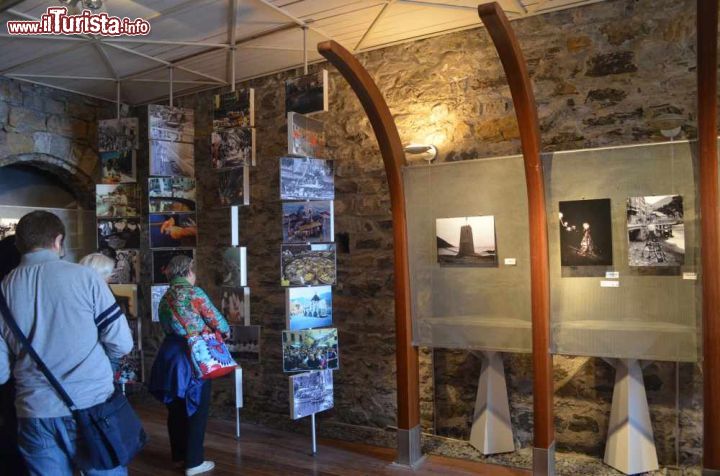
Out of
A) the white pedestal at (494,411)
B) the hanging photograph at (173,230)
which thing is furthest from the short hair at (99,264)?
the white pedestal at (494,411)

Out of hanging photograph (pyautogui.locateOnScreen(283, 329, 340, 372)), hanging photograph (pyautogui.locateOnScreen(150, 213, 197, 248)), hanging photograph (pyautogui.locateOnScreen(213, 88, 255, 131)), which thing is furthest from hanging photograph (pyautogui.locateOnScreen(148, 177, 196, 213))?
A: hanging photograph (pyautogui.locateOnScreen(283, 329, 340, 372))

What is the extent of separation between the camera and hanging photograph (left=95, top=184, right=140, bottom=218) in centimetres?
542

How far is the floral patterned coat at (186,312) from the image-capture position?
3705mm

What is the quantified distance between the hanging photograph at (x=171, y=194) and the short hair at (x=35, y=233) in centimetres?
280

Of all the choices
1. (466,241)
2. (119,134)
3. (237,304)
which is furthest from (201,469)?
(119,134)

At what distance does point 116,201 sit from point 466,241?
3398 mm

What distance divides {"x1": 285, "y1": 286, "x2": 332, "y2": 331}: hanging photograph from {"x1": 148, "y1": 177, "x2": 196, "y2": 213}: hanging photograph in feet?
5.77

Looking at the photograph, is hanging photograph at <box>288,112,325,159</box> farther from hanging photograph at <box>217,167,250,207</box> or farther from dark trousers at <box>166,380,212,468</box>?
dark trousers at <box>166,380,212,468</box>

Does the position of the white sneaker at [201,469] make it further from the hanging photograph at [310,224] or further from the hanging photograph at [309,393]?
the hanging photograph at [310,224]

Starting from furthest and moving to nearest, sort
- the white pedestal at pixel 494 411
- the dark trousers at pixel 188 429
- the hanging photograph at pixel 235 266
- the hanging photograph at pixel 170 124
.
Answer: the hanging photograph at pixel 170 124 < the hanging photograph at pixel 235 266 < the white pedestal at pixel 494 411 < the dark trousers at pixel 188 429

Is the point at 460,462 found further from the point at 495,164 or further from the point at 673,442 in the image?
the point at 495,164

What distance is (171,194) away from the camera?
17.2 ft

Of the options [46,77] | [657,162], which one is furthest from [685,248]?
[46,77]

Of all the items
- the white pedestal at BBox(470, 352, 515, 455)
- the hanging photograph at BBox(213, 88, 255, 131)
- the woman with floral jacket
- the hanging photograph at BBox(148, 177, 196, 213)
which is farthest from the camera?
the hanging photograph at BBox(148, 177, 196, 213)
